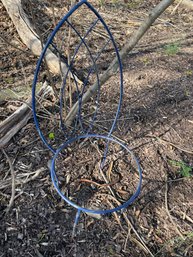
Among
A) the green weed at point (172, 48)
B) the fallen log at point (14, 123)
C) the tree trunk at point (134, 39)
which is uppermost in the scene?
the tree trunk at point (134, 39)

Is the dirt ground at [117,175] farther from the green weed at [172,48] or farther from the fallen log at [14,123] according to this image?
the green weed at [172,48]

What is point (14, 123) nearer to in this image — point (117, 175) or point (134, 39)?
point (117, 175)

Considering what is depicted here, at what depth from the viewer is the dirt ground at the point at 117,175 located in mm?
1785

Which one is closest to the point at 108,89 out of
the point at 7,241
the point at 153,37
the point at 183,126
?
the point at 183,126

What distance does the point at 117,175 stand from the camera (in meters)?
2.12

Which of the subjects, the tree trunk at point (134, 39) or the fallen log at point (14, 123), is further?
the fallen log at point (14, 123)

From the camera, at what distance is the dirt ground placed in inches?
70.3

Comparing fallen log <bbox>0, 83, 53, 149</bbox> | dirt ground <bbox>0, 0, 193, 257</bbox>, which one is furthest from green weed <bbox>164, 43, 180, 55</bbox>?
fallen log <bbox>0, 83, 53, 149</bbox>

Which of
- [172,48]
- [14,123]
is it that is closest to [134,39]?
[14,123]

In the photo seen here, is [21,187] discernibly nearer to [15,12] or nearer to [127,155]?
[127,155]

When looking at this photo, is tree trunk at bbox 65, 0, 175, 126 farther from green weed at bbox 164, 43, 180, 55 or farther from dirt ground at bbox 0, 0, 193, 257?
green weed at bbox 164, 43, 180, 55

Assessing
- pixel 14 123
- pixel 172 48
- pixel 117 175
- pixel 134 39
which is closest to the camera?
pixel 134 39

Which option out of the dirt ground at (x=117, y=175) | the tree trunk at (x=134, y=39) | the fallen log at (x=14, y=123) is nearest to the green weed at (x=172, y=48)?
the dirt ground at (x=117, y=175)

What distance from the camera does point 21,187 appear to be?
1.99m
